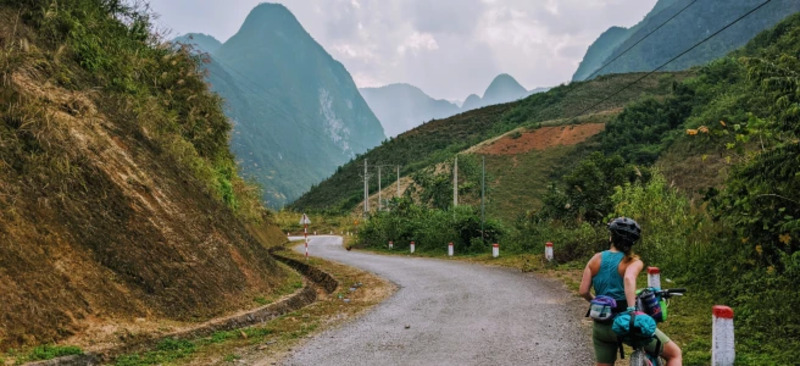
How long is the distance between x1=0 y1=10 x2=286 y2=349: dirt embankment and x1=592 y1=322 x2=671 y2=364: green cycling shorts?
19.5ft

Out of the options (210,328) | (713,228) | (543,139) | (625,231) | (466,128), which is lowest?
(210,328)

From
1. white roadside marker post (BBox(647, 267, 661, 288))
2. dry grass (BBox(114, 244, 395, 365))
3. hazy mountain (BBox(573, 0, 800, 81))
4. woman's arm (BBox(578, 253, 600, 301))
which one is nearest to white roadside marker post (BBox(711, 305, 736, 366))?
woman's arm (BBox(578, 253, 600, 301))

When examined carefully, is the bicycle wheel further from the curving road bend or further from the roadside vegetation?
the roadside vegetation

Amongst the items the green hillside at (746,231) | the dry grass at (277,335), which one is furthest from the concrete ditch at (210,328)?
the green hillside at (746,231)

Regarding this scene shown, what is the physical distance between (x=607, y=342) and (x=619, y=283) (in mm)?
464

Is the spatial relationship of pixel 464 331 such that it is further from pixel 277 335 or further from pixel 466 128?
pixel 466 128

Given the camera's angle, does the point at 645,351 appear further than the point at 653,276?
No

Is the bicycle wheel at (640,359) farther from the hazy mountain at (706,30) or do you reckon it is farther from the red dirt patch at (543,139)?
the hazy mountain at (706,30)

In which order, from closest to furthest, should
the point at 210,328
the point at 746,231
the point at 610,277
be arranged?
the point at 610,277
the point at 210,328
the point at 746,231

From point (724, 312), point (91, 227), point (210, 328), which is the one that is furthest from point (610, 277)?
point (91, 227)

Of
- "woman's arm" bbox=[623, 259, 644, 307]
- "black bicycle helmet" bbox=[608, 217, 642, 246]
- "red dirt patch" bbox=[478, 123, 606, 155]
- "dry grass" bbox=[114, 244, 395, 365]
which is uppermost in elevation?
"red dirt patch" bbox=[478, 123, 606, 155]

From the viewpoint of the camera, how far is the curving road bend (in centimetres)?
685

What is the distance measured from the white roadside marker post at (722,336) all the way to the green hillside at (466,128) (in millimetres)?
78260

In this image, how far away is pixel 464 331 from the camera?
848 cm
